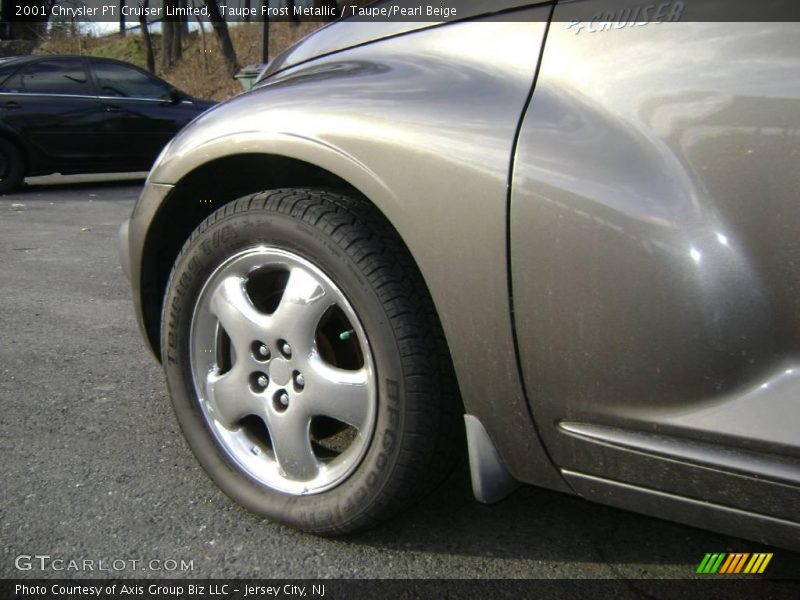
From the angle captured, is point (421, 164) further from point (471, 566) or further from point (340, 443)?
point (340, 443)

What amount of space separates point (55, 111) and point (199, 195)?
7228 millimetres

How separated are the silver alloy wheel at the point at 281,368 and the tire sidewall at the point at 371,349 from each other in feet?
0.07

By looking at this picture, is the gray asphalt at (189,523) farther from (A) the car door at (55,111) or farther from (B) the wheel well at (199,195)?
(A) the car door at (55,111)

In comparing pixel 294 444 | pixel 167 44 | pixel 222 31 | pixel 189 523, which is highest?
pixel 222 31

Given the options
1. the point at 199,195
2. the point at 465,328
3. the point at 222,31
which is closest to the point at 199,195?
the point at 199,195

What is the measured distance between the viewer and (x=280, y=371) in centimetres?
179

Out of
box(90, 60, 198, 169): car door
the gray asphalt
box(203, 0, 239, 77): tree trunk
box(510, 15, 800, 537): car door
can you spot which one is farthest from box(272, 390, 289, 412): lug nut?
A: box(203, 0, 239, 77): tree trunk

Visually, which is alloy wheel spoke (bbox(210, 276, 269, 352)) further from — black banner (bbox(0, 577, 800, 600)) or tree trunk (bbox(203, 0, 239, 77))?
tree trunk (bbox(203, 0, 239, 77))

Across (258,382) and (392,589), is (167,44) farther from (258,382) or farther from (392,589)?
(392,589)

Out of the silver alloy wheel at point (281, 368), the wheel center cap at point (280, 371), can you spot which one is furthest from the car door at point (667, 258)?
the wheel center cap at point (280, 371)

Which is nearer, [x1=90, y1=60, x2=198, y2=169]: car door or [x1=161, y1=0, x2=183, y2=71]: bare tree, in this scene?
[x1=90, y1=60, x2=198, y2=169]: car door

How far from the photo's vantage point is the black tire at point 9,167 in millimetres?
8250

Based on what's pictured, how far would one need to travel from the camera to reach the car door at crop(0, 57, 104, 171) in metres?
8.25

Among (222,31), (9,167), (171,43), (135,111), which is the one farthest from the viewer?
(171,43)
